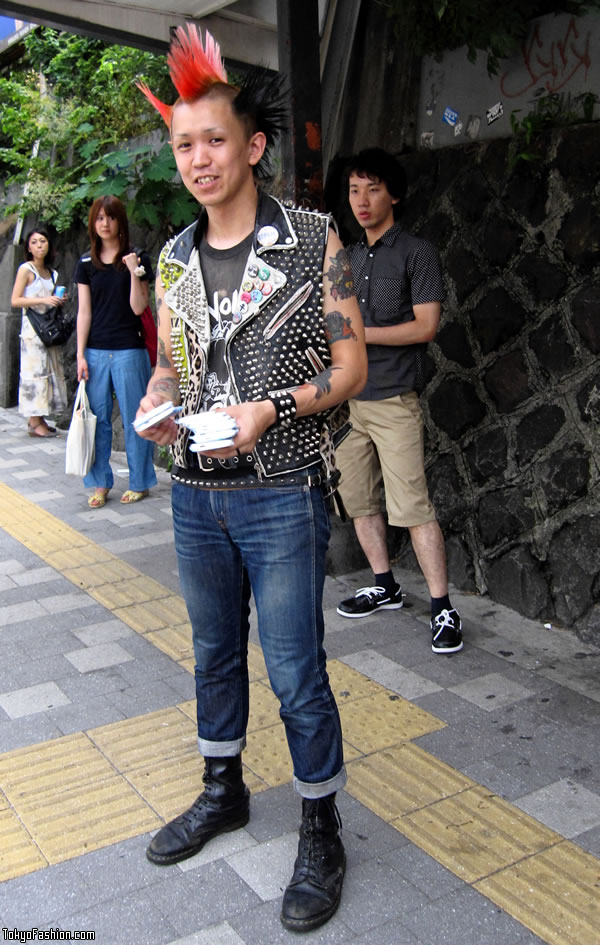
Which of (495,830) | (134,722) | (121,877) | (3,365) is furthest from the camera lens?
(3,365)

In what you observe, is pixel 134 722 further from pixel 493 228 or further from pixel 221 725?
pixel 493 228

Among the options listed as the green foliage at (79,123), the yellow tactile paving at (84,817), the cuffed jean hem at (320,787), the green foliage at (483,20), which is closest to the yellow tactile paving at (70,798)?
the yellow tactile paving at (84,817)

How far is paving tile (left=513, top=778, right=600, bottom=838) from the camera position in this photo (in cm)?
296

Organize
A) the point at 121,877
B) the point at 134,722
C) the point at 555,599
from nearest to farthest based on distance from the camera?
the point at 121,877, the point at 134,722, the point at 555,599

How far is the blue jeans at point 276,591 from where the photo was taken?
2549 millimetres

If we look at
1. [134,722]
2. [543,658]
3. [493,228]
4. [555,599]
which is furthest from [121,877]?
[493,228]

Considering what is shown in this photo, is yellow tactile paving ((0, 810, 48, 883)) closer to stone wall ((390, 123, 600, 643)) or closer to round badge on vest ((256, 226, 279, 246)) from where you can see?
round badge on vest ((256, 226, 279, 246))

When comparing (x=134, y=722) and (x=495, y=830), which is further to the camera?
(x=134, y=722)

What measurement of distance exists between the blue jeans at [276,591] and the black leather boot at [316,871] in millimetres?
88

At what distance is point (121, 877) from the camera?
9.00 feet

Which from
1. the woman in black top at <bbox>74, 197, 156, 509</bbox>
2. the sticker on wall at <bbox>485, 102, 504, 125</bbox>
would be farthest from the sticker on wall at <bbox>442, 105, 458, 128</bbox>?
the woman in black top at <bbox>74, 197, 156, 509</bbox>

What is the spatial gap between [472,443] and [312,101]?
1.89m

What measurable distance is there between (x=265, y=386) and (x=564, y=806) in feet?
5.51

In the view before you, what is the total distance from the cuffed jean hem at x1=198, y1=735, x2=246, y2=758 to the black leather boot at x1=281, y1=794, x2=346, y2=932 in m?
0.29
